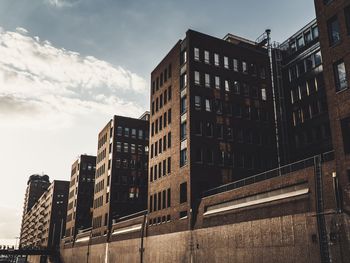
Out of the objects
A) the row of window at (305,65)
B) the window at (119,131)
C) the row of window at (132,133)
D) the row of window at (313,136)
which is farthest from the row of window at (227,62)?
the row of window at (132,133)

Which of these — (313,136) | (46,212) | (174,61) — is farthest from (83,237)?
(46,212)

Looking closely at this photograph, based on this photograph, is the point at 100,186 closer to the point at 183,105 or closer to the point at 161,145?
the point at 161,145

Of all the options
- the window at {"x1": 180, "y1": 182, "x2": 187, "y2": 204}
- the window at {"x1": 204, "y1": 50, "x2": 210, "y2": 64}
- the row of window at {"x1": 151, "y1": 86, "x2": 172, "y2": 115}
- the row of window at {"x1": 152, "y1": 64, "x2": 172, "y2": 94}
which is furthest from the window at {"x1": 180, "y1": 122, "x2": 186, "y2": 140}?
the row of window at {"x1": 152, "y1": 64, "x2": 172, "y2": 94}

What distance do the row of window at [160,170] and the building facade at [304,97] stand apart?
17.0 m

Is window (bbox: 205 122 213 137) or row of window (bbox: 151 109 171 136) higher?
row of window (bbox: 151 109 171 136)

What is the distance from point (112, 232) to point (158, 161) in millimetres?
22660

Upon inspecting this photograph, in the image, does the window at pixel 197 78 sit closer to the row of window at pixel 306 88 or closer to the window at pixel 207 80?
the window at pixel 207 80

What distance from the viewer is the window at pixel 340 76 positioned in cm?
2969

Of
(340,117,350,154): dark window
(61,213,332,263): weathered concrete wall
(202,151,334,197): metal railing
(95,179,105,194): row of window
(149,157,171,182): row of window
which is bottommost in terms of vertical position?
(61,213,332,263): weathered concrete wall

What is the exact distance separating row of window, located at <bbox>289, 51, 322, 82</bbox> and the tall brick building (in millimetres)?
20961

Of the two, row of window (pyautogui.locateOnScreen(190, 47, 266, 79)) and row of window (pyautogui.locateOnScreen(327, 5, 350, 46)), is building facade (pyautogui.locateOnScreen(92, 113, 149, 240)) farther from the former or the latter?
row of window (pyautogui.locateOnScreen(327, 5, 350, 46))

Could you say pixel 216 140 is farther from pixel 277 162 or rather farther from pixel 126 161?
pixel 126 161

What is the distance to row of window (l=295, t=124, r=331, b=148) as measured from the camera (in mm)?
50875

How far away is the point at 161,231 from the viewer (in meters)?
51.2
